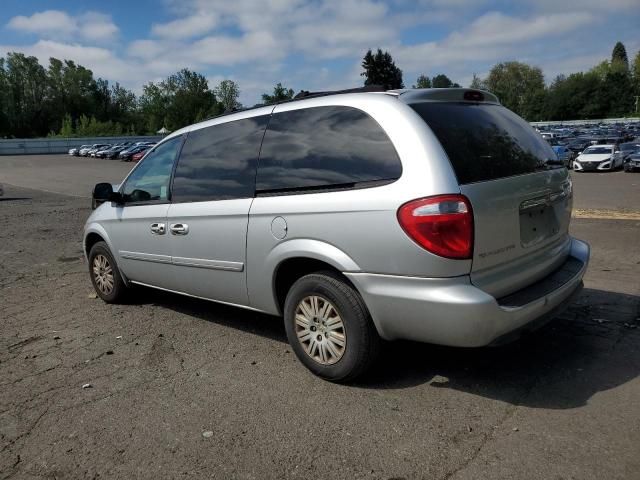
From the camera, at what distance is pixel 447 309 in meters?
3.15

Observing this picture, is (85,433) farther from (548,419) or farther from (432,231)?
(548,419)

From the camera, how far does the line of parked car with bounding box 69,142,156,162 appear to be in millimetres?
52781

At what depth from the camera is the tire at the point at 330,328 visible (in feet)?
11.5

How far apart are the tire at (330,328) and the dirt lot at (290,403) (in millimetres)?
156

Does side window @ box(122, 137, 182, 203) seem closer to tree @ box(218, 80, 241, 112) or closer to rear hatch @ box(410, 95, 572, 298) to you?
rear hatch @ box(410, 95, 572, 298)

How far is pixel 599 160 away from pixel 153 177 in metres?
27.8

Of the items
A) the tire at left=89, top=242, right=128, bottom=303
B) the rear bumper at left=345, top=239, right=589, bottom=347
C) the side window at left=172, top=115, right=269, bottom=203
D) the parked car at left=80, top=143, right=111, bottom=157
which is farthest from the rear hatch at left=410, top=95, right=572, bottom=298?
the parked car at left=80, top=143, right=111, bottom=157

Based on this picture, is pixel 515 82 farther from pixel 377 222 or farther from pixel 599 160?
pixel 377 222

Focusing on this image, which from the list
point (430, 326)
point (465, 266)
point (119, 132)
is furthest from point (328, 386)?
point (119, 132)

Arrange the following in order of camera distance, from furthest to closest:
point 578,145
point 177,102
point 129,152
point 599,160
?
point 177,102 → point 129,152 → point 578,145 → point 599,160

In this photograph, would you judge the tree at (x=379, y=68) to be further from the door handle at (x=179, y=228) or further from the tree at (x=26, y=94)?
the tree at (x=26, y=94)

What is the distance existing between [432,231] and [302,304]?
112cm

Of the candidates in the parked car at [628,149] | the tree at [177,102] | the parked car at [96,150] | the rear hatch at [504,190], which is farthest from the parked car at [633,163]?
the tree at [177,102]

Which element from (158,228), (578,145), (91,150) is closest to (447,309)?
(158,228)
